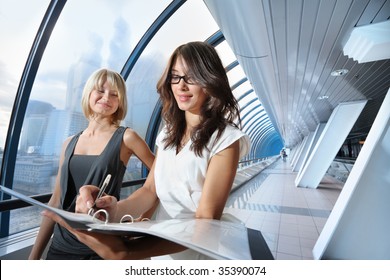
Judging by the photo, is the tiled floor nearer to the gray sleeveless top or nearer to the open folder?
the gray sleeveless top

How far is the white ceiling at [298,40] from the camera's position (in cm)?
257

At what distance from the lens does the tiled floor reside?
12.5 feet

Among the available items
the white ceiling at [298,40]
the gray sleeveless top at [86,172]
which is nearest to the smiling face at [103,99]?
the gray sleeveless top at [86,172]

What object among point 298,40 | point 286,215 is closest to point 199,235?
point 298,40

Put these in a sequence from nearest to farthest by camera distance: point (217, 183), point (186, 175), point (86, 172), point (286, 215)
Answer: point (217, 183) → point (186, 175) → point (86, 172) → point (286, 215)

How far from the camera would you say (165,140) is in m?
1.16

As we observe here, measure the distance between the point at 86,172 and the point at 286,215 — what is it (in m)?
5.54

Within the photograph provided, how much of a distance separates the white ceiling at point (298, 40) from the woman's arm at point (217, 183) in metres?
2.03

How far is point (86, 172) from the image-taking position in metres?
1.35

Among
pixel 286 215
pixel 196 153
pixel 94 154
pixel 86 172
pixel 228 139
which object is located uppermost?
pixel 228 139

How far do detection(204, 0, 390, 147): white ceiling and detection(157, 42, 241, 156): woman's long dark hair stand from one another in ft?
5.31

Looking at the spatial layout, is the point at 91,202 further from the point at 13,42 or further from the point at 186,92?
the point at 13,42

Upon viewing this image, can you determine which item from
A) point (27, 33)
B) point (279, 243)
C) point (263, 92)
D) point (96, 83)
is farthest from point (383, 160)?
point (27, 33)

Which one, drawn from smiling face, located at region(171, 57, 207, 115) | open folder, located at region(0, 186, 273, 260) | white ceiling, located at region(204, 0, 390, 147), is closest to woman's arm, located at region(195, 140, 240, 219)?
open folder, located at region(0, 186, 273, 260)
